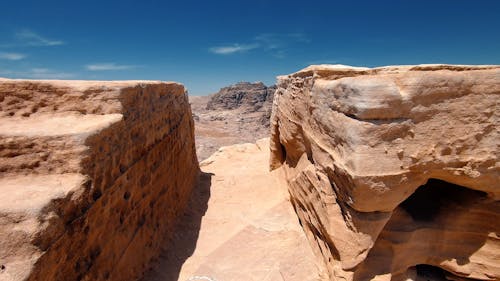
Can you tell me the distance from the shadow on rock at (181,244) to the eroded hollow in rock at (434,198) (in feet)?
11.1

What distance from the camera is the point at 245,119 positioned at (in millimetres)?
38000

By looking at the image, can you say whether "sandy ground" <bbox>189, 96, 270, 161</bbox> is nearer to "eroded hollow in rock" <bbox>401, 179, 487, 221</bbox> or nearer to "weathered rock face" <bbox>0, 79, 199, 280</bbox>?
"weathered rock face" <bbox>0, 79, 199, 280</bbox>

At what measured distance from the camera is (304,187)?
4.87 metres

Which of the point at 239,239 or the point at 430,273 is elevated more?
the point at 239,239

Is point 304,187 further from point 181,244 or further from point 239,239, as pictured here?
point 181,244

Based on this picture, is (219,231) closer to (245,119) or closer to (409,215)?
(409,215)

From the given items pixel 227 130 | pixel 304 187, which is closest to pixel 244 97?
pixel 227 130

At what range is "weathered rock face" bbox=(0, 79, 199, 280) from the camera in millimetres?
2158

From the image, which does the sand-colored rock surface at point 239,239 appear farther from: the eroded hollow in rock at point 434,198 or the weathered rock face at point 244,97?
the weathered rock face at point 244,97

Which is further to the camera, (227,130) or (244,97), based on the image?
(244,97)

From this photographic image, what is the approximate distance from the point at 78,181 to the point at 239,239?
297cm

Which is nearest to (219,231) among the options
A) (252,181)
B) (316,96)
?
(252,181)

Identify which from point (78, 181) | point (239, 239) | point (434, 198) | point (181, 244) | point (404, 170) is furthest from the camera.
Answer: point (239, 239)

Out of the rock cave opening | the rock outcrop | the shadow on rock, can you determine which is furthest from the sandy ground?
the rock cave opening
